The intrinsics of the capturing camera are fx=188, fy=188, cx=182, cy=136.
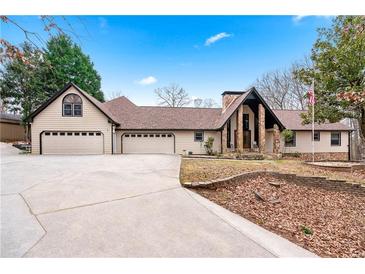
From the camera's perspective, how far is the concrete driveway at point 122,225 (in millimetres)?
2639

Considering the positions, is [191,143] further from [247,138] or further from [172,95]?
[172,95]

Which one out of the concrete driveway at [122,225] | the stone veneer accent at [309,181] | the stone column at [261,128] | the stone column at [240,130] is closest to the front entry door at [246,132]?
the stone column at [261,128]

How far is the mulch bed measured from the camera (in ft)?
11.9

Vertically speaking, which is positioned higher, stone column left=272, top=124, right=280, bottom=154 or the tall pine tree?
the tall pine tree

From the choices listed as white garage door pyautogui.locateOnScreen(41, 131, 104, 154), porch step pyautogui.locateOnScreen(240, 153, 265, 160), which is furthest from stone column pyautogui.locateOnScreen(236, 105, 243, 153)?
white garage door pyautogui.locateOnScreen(41, 131, 104, 154)

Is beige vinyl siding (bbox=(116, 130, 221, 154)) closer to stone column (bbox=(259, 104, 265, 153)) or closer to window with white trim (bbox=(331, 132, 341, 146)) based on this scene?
stone column (bbox=(259, 104, 265, 153))

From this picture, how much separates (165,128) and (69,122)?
7.16 m

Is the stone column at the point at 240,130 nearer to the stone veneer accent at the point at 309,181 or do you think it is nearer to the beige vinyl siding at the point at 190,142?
the beige vinyl siding at the point at 190,142

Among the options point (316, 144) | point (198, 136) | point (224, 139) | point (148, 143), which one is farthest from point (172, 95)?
point (316, 144)

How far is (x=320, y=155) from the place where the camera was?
56.9 ft

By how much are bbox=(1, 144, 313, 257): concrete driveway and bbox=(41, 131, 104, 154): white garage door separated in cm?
878
